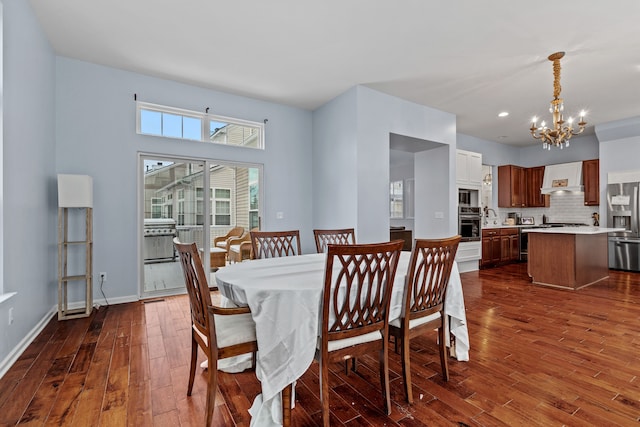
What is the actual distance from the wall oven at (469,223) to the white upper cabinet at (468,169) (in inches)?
19.3

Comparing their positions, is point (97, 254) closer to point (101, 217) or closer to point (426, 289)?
point (101, 217)

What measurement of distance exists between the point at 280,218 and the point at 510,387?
12.6 feet

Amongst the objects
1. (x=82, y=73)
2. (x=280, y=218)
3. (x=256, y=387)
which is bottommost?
(x=256, y=387)

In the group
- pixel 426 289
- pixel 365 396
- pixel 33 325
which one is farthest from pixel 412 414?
pixel 33 325

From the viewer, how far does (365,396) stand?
6.44 ft

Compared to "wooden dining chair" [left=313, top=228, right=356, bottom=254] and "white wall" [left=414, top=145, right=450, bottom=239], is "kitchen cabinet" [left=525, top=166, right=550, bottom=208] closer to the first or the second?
"white wall" [left=414, top=145, right=450, bottom=239]

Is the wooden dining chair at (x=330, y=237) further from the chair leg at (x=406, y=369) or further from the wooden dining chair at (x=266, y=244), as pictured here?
the chair leg at (x=406, y=369)

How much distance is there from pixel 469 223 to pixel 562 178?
3.03 metres

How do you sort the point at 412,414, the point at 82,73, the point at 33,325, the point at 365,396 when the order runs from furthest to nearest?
the point at 82,73 → the point at 33,325 → the point at 365,396 → the point at 412,414

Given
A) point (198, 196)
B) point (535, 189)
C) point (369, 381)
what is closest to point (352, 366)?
point (369, 381)

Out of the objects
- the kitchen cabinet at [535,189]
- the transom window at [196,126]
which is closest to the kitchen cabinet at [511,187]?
the kitchen cabinet at [535,189]

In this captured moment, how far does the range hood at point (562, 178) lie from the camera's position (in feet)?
23.0

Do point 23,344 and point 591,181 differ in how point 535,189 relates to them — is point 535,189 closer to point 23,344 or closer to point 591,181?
point 591,181

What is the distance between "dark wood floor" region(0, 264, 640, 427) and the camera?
177 cm
